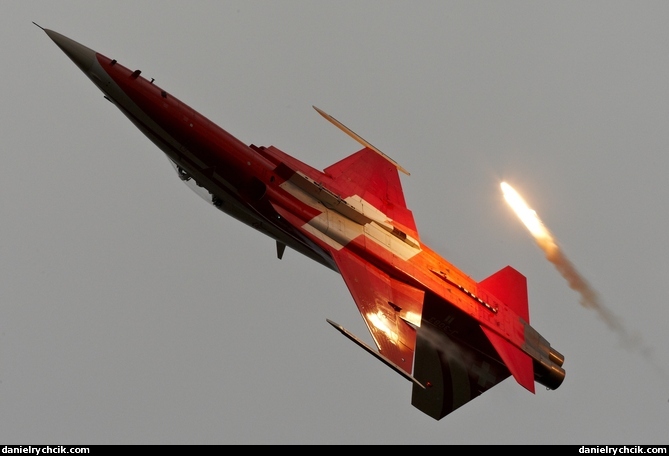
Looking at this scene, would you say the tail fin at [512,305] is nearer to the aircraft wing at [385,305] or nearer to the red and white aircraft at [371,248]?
the red and white aircraft at [371,248]

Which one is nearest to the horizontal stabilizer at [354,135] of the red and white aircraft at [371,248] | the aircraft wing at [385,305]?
the red and white aircraft at [371,248]

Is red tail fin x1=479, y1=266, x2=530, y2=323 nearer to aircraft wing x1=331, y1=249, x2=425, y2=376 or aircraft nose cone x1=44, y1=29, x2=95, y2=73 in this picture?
aircraft wing x1=331, y1=249, x2=425, y2=376

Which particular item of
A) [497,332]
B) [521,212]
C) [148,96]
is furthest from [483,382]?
[148,96]

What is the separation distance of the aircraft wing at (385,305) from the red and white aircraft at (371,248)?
0.05 metres

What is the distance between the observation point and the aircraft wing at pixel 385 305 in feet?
122

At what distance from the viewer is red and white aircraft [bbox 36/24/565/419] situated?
37281mm

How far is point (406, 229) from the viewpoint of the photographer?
41.9m

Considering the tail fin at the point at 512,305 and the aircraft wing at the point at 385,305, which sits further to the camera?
the tail fin at the point at 512,305

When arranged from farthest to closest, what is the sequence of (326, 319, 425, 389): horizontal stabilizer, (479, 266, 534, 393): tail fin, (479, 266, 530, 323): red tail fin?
(479, 266, 530, 323): red tail fin, (479, 266, 534, 393): tail fin, (326, 319, 425, 389): horizontal stabilizer

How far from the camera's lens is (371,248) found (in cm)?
3969

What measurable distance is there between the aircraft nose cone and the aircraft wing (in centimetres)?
1055

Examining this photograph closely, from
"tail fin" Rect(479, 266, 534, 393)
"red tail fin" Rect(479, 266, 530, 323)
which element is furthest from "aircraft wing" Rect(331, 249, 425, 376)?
"red tail fin" Rect(479, 266, 530, 323)

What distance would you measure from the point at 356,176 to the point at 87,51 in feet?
39.8
